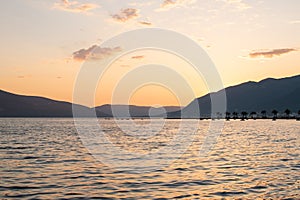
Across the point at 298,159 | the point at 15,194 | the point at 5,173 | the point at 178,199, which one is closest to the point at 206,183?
the point at 178,199

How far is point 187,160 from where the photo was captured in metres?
45.6

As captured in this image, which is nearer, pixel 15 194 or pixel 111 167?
pixel 15 194

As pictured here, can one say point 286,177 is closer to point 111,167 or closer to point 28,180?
point 111,167

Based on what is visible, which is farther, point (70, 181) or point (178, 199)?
point (70, 181)

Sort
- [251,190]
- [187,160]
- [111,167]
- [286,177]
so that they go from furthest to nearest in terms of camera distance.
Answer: [187,160]
[111,167]
[286,177]
[251,190]

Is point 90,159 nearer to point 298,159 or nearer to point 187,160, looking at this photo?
point 187,160

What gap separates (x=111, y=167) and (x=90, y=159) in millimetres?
7942

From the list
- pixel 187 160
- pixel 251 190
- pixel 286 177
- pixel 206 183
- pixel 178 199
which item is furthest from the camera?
pixel 187 160

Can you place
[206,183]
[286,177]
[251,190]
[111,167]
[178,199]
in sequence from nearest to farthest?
[178,199]
[251,190]
[206,183]
[286,177]
[111,167]

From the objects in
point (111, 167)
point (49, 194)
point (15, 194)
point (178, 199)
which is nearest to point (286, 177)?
point (178, 199)

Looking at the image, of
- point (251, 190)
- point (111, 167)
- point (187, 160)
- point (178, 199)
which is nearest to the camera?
point (178, 199)

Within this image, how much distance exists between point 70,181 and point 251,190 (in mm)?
14205

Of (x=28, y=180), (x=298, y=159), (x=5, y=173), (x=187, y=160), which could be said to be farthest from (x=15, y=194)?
(x=298, y=159)

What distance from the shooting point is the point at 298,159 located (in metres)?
46.5
